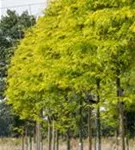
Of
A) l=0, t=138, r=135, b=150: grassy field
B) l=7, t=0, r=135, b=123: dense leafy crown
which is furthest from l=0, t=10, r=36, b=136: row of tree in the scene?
l=7, t=0, r=135, b=123: dense leafy crown

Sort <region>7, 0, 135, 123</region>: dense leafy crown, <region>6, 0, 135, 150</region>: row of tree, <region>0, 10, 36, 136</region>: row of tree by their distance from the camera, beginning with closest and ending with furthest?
1. <region>7, 0, 135, 123</region>: dense leafy crown
2. <region>6, 0, 135, 150</region>: row of tree
3. <region>0, 10, 36, 136</region>: row of tree

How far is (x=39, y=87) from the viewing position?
20.6 m

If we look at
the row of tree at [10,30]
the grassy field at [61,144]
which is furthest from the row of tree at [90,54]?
the row of tree at [10,30]

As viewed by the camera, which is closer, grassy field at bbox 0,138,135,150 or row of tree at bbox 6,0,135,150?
row of tree at bbox 6,0,135,150

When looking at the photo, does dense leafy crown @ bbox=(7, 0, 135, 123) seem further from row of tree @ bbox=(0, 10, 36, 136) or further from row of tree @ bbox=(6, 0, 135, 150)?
row of tree @ bbox=(0, 10, 36, 136)

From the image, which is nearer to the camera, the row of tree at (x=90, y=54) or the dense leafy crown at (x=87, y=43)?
the dense leafy crown at (x=87, y=43)

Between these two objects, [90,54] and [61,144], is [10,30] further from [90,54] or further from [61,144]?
[90,54]

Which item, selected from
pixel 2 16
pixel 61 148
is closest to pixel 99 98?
pixel 61 148

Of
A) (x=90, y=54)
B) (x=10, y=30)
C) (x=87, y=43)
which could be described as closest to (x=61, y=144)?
(x=10, y=30)

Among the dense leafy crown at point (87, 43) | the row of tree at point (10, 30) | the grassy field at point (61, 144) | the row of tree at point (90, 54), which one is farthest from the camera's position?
the row of tree at point (10, 30)

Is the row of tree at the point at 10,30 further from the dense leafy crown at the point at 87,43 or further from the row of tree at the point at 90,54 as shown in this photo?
the dense leafy crown at the point at 87,43

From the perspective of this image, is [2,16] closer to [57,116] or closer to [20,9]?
[20,9]

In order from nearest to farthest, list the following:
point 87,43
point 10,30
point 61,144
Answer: point 87,43 < point 61,144 < point 10,30

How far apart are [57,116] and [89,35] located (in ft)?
37.8
